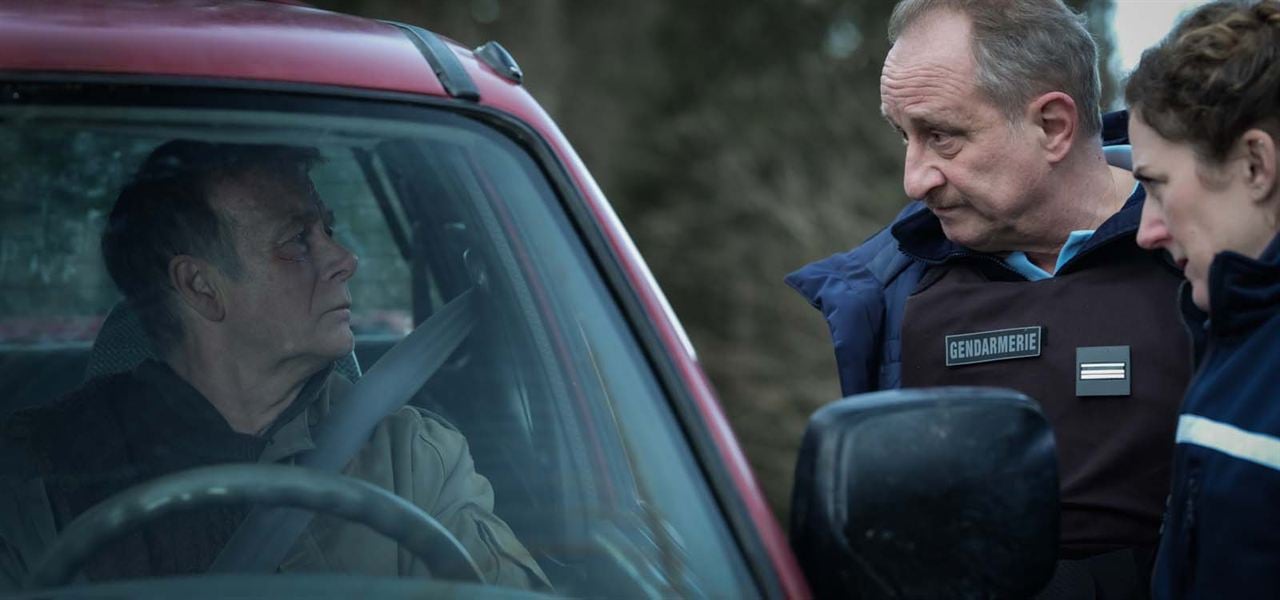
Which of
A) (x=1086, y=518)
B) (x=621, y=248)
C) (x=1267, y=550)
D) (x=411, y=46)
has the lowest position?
(x=1086, y=518)

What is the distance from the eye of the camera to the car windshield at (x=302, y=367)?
1.58 m

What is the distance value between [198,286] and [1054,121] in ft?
4.43

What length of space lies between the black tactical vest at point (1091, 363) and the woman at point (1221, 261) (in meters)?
0.22

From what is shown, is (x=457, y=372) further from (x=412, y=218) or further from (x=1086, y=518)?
(x=1086, y=518)

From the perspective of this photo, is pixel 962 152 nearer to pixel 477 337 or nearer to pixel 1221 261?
pixel 1221 261

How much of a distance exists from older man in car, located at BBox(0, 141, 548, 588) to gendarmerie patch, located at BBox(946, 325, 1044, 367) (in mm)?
925

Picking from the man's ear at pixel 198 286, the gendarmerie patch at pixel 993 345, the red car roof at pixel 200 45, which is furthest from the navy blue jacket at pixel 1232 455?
the man's ear at pixel 198 286

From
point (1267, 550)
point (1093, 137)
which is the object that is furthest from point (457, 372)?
point (1093, 137)

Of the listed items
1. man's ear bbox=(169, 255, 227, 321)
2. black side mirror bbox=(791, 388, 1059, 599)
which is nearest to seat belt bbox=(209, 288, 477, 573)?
man's ear bbox=(169, 255, 227, 321)

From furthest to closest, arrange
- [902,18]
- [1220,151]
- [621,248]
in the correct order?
[902,18], [1220,151], [621,248]

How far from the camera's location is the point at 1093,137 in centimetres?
251

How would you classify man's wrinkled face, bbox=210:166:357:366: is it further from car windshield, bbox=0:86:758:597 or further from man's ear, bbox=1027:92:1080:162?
man's ear, bbox=1027:92:1080:162

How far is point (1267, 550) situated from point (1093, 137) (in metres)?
0.95

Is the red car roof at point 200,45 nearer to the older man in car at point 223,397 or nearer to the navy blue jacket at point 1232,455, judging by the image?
the older man in car at point 223,397
